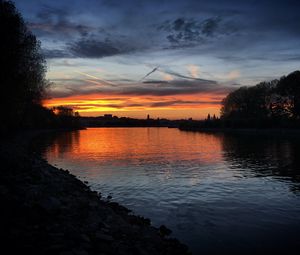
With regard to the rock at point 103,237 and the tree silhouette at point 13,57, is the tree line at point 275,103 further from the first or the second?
the rock at point 103,237

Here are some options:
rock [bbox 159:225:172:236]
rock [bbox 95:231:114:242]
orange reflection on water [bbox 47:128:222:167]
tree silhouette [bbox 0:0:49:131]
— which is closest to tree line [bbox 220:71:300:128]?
orange reflection on water [bbox 47:128:222:167]

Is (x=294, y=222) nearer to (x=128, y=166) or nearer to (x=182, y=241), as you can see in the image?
(x=182, y=241)

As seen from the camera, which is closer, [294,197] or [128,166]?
[294,197]

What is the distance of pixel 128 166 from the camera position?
50.8 m

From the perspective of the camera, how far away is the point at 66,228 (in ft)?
49.1

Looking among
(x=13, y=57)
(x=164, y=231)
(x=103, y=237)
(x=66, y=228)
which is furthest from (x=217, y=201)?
(x=13, y=57)

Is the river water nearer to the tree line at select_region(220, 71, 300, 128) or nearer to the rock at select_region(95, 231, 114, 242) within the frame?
the rock at select_region(95, 231, 114, 242)

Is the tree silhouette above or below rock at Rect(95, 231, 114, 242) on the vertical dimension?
above

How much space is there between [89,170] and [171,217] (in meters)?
25.7

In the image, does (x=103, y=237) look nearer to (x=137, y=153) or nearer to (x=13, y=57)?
(x=13, y=57)

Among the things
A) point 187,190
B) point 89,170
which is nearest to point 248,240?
point 187,190

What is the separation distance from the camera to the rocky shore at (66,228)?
12.6 m

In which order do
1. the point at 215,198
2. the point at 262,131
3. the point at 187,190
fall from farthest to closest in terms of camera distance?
the point at 262,131
the point at 187,190
the point at 215,198

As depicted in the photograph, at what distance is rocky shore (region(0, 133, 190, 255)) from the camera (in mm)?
12578
